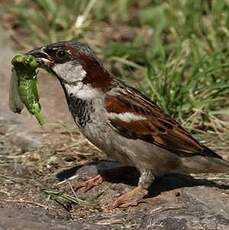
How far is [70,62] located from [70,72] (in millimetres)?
56

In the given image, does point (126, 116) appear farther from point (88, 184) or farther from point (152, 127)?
point (88, 184)

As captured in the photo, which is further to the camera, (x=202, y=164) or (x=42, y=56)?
(x=202, y=164)

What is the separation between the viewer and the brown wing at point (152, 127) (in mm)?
4984

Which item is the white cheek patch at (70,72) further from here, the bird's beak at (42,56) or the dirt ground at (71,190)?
the dirt ground at (71,190)

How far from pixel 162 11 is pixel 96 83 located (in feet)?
9.63

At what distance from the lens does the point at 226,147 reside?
606cm

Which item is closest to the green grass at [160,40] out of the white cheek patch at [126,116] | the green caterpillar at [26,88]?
the white cheek patch at [126,116]

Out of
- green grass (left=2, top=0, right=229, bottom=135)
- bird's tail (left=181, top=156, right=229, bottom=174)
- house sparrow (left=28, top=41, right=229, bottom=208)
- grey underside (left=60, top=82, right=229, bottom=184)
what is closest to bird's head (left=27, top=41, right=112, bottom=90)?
house sparrow (left=28, top=41, right=229, bottom=208)

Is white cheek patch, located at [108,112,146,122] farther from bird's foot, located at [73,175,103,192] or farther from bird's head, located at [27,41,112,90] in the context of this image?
bird's foot, located at [73,175,103,192]

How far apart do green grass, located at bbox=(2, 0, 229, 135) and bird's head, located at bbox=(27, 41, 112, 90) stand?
138cm

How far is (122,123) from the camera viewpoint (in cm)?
493

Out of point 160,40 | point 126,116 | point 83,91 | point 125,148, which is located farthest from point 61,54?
point 160,40

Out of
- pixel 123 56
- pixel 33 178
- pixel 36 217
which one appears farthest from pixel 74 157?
pixel 123 56

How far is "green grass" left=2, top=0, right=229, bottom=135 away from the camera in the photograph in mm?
6379
